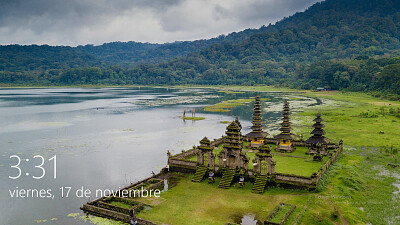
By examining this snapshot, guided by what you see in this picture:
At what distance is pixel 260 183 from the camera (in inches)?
1291

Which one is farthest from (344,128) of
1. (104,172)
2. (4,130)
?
(4,130)

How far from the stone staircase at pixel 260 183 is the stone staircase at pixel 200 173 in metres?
5.89

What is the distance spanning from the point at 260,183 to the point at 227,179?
349 cm

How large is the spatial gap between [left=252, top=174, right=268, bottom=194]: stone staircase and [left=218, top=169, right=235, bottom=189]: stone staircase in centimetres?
259

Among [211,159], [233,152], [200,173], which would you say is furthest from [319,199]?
[200,173]

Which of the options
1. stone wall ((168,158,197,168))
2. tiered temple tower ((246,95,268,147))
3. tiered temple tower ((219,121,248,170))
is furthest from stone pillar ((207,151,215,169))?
tiered temple tower ((246,95,268,147))

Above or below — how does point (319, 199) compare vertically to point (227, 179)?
below

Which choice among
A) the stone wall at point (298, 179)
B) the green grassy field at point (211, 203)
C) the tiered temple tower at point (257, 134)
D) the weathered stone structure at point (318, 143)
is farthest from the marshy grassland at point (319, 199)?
the tiered temple tower at point (257, 134)

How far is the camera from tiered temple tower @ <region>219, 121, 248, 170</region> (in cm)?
3494

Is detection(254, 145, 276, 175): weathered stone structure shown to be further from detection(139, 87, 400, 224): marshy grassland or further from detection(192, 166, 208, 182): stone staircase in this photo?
detection(192, 166, 208, 182): stone staircase

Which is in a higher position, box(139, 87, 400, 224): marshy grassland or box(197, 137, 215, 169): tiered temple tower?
box(197, 137, 215, 169): tiered temple tower

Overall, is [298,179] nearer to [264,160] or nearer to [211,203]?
[264,160]

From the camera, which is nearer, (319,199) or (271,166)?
(319,199)

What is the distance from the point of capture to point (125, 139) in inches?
2525
